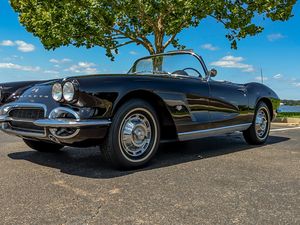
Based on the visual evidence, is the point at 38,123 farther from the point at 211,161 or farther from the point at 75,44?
the point at 75,44

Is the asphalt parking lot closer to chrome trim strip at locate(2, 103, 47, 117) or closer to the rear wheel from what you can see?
the rear wheel

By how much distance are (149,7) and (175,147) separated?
761 centimetres

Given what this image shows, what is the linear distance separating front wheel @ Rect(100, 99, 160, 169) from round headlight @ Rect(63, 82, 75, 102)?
438mm

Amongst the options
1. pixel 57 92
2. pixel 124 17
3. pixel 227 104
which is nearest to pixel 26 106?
pixel 57 92

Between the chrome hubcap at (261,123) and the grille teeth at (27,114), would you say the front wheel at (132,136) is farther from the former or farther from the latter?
the chrome hubcap at (261,123)

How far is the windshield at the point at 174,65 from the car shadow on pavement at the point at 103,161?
3.39 feet

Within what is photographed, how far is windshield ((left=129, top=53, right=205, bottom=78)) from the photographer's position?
14.4 ft

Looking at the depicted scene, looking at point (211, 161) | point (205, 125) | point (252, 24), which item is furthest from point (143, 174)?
point (252, 24)

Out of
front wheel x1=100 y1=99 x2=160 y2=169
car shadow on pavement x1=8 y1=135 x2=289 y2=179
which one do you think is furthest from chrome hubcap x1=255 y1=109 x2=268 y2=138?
front wheel x1=100 y1=99 x2=160 y2=169

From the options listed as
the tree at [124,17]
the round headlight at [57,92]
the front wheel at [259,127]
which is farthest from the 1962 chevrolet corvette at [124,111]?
the tree at [124,17]

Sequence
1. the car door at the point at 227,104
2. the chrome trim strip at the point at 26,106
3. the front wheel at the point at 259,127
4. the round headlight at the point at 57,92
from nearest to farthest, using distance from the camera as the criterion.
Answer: the round headlight at the point at 57,92, the chrome trim strip at the point at 26,106, the car door at the point at 227,104, the front wheel at the point at 259,127

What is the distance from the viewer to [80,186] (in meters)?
2.59

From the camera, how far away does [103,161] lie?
3.55 m

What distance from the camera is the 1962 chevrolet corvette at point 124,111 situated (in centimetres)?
284
